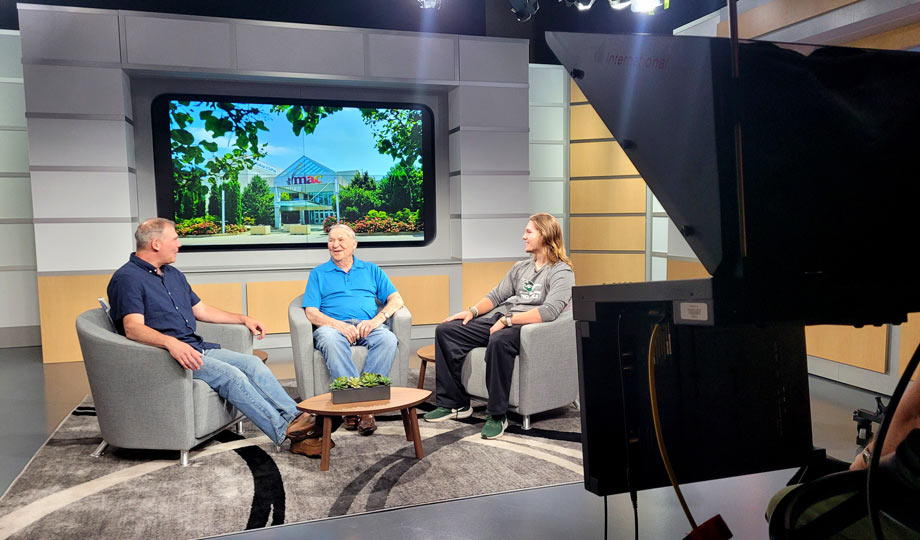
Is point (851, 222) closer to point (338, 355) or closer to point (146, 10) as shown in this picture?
point (338, 355)

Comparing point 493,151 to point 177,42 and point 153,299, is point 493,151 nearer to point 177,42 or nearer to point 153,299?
point 177,42

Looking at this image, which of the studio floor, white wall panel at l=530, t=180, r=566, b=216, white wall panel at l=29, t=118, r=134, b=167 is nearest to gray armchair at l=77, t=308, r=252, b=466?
the studio floor

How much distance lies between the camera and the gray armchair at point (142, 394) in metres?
2.92

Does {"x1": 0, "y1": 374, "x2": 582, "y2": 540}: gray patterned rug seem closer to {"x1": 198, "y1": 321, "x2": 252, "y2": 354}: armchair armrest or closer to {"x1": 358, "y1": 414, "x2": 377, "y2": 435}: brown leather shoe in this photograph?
{"x1": 358, "y1": 414, "x2": 377, "y2": 435}: brown leather shoe

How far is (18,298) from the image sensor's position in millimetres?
5953

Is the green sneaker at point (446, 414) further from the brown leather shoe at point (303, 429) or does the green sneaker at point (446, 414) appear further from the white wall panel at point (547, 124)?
the white wall panel at point (547, 124)

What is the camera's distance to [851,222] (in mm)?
920

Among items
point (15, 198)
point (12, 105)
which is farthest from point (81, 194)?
point (12, 105)

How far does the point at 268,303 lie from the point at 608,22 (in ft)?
15.3

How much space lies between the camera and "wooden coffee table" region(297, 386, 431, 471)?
9.36 ft

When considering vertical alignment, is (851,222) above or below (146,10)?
below

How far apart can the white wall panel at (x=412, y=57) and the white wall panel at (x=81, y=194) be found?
2.39 metres

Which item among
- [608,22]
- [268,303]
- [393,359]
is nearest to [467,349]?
[393,359]

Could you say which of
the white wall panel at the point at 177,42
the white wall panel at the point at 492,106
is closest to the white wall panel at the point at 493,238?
the white wall panel at the point at 492,106
